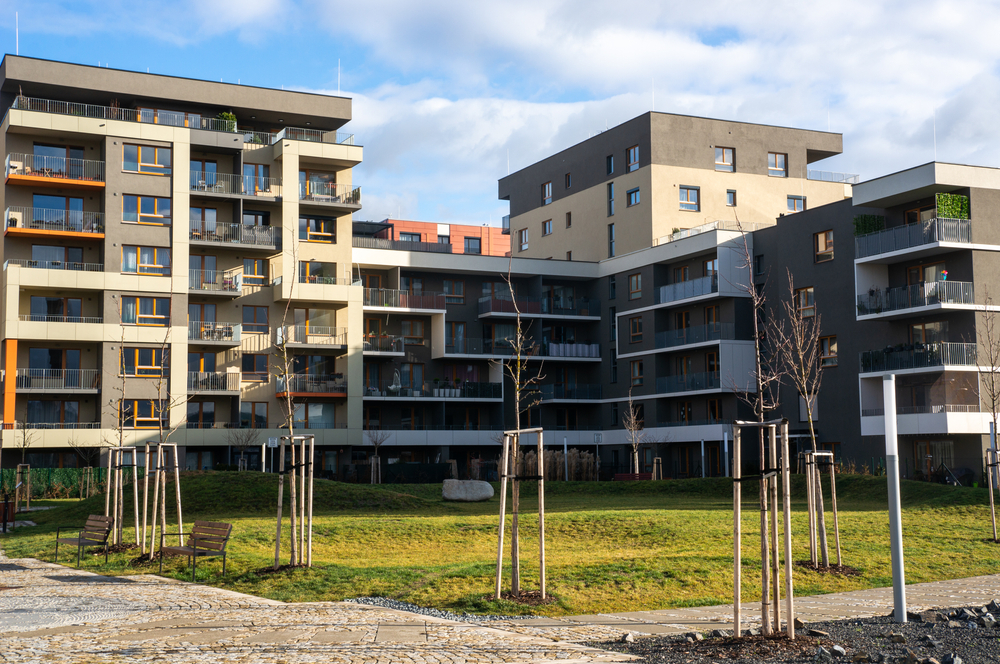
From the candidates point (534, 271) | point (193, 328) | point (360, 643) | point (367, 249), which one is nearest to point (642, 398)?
point (534, 271)

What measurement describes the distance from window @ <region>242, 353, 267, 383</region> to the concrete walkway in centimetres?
3965

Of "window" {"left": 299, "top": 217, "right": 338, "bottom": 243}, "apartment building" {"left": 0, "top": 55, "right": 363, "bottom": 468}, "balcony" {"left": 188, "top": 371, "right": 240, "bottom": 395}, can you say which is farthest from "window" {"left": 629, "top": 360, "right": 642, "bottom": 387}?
"balcony" {"left": 188, "top": 371, "right": 240, "bottom": 395}

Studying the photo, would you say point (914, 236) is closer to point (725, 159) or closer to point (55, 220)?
point (725, 159)

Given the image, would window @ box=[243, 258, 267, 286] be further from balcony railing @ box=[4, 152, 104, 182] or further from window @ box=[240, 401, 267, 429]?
balcony railing @ box=[4, 152, 104, 182]

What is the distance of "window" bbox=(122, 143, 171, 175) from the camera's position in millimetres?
50541

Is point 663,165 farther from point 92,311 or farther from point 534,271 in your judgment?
point 92,311

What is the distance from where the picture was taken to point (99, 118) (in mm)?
50188

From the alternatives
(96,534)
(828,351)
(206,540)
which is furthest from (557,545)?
(828,351)

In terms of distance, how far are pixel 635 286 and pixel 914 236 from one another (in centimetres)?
1996

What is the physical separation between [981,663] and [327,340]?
4737 centimetres

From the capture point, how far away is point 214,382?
51.2 metres

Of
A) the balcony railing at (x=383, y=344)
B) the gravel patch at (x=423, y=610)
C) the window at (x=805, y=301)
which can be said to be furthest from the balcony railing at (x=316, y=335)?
the gravel patch at (x=423, y=610)

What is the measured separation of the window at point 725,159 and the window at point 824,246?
49.5 feet

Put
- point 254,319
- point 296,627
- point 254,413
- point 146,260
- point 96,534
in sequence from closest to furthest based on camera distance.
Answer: point 296,627 < point 96,534 < point 146,260 < point 254,413 < point 254,319
